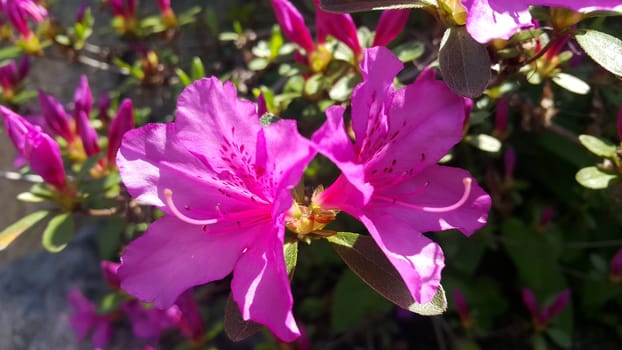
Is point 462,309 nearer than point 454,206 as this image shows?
No

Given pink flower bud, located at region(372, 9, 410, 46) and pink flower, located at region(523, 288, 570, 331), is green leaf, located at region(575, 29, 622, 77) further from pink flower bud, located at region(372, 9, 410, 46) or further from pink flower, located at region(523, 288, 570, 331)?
pink flower, located at region(523, 288, 570, 331)

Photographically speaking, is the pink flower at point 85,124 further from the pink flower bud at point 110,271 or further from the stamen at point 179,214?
the stamen at point 179,214

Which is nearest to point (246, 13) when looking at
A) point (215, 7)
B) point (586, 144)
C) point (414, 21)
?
point (215, 7)

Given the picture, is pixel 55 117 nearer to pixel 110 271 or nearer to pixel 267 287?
pixel 110 271

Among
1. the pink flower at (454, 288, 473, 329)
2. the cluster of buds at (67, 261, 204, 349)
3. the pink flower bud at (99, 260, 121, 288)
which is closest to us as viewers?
the pink flower bud at (99, 260, 121, 288)

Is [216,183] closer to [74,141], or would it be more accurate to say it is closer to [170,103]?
[74,141]

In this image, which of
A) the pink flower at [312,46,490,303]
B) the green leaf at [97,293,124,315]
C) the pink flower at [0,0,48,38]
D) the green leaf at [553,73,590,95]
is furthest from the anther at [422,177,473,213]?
the pink flower at [0,0,48,38]

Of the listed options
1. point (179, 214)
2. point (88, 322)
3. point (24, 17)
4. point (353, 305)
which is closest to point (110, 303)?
point (88, 322)
